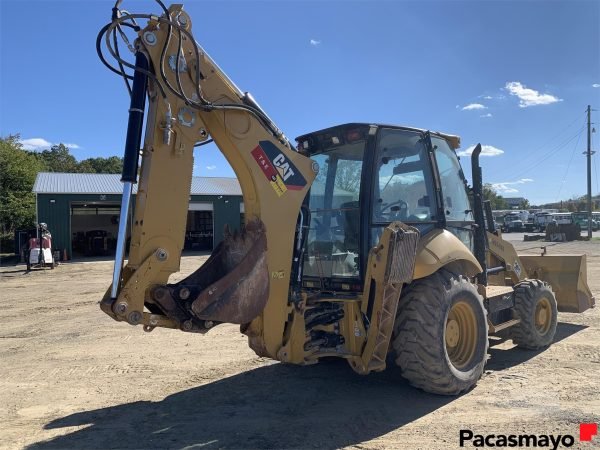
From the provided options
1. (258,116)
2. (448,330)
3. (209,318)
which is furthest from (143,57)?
(448,330)

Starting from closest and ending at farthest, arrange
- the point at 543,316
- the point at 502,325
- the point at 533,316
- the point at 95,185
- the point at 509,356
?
the point at 502,325
the point at 509,356
the point at 533,316
the point at 543,316
the point at 95,185

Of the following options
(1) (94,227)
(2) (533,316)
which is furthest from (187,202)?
(1) (94,227)

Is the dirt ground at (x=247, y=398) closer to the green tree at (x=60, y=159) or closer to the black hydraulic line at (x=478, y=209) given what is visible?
the black hydraulic line at (x=478, y=209)

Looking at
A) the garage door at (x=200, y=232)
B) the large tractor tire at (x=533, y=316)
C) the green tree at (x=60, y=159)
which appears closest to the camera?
the large tractor tire at (x=533, y=316)

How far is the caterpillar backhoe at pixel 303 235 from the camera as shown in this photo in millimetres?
3686

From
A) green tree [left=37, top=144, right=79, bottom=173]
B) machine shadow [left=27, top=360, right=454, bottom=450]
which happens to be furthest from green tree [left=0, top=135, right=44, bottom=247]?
machine shadow [left=27, top=360, right=454, bottom=450]

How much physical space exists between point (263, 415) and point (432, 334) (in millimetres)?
1633

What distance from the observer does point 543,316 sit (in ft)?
21.8

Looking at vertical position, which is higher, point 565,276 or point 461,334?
point 565,276

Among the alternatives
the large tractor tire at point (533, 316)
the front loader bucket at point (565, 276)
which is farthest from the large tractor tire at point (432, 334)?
the front loader bucket at point (565, 276)

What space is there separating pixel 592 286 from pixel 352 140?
32.9 feet

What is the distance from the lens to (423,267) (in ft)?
14.6

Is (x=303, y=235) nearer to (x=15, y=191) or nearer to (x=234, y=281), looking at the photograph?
(x=234, y=281)

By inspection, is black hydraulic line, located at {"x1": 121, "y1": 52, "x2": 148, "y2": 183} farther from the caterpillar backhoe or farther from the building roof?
the building roof
